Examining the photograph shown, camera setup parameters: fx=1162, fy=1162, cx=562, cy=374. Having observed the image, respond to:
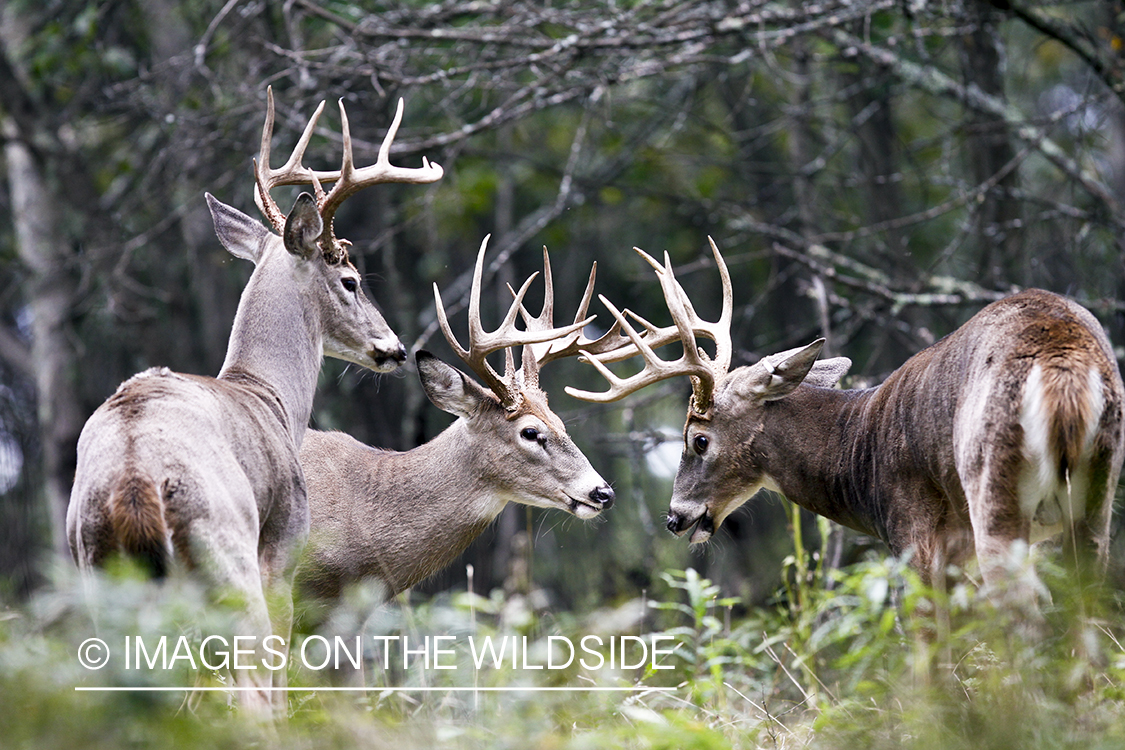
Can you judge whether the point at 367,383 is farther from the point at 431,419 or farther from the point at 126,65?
the point at 126,65

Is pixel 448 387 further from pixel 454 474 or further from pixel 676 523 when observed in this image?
pixel 676 523

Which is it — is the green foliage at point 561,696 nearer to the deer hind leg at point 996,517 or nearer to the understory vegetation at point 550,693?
the understory vegetation at point 550,693

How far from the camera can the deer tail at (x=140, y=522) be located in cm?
367

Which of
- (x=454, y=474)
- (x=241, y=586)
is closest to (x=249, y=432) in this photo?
(x=241, y=586)

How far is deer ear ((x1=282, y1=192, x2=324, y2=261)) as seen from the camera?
5.55 meters

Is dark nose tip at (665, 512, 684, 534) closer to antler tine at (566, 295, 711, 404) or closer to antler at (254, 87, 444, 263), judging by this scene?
antler tine at (566, 295, 711, 404)

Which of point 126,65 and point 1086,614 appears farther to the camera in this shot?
point 126,65

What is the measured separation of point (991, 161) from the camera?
998 cm

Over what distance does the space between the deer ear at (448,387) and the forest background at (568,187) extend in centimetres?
74

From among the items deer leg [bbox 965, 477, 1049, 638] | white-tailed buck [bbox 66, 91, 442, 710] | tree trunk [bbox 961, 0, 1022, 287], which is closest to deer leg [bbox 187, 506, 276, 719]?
white-tailed buck [bbox 66, 91, 442, 710]

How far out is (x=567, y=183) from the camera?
827 cm

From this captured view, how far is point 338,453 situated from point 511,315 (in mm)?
1253

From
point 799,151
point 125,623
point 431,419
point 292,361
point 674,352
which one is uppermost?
point 125,623

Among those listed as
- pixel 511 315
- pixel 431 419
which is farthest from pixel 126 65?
pixel 511 315
